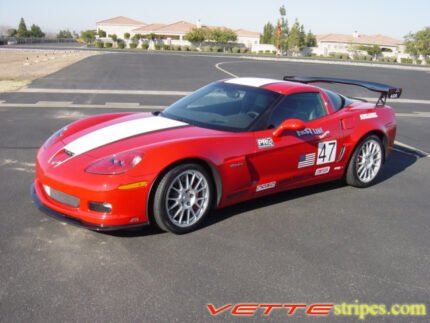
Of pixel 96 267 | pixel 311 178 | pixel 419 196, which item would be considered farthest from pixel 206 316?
pixel 419 196

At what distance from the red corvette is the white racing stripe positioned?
0.01 metres

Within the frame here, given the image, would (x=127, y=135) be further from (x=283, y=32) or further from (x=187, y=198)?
(x=283, y=32)

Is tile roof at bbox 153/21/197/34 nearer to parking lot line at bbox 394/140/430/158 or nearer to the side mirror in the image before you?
parking lot line at bbox 394/140/430/158

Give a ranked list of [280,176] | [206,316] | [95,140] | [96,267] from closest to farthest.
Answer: [206,316]
[96,267]
[95,140]
[280,176]

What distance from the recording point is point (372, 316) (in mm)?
2967

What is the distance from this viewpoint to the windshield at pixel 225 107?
4.58 metres

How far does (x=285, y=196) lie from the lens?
5.18 m

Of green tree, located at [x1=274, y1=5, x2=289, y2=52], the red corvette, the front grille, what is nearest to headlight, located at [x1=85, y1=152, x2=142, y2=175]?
the red corvette

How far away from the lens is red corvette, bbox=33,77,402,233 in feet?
12.0

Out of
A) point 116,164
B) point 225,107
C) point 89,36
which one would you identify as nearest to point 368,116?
point 225,107

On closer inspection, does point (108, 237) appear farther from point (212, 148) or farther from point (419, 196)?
point (419, 196)

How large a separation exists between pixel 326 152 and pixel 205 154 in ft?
5.75

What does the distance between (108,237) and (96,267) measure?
524 millimetres

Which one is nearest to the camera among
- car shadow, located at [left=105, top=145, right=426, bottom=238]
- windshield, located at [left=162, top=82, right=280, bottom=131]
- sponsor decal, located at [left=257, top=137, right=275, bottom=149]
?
car shadow, located at [left=105, top=145, right=426, bottom=238]
